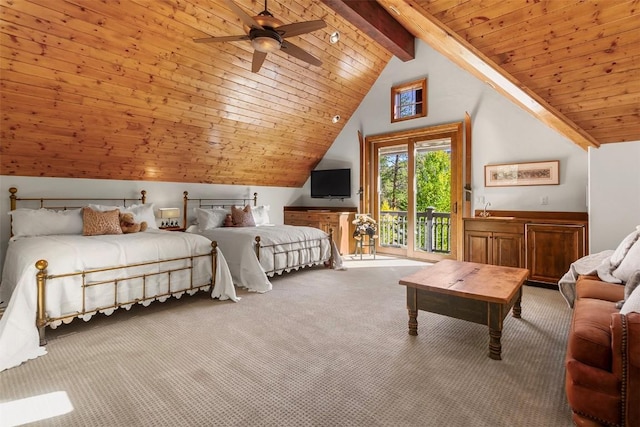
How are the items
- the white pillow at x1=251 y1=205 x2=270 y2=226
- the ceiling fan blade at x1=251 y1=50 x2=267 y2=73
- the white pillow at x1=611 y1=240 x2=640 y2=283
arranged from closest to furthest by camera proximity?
the white pillow at x1=611 y1=240 x2=640 y2=283, the ceiling fan blade at x1=251 y1=50 x2=267 y2=73, the white pillow at x1=251 y1=205 x2=270 y2=226

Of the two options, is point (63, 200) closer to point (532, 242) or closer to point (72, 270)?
point (72, 270)

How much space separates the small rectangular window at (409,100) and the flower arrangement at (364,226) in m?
2.04

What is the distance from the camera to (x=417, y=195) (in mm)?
6402

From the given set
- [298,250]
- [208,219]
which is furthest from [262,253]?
[208,219]

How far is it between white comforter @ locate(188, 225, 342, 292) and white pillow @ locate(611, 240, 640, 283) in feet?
11.6

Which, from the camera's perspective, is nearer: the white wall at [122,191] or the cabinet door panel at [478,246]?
the white wall at [122,191]

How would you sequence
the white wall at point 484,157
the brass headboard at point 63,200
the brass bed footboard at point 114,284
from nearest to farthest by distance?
the brass bed footboard at point 114,284, the white wall at point 484,157, the brass headboard at point 63,200

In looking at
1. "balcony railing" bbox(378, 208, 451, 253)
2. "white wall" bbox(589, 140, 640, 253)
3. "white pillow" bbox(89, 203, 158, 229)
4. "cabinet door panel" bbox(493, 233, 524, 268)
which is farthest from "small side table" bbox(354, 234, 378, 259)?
"white pillow" bbox(89, 203, 158, 229)

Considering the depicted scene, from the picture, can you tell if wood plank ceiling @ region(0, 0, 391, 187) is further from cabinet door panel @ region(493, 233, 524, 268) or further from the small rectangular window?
cabinet door panel @ region(493, 233, 524, 268)

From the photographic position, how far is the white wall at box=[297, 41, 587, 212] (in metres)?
4.71

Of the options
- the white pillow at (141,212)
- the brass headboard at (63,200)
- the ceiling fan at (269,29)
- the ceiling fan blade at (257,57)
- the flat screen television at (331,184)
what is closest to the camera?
the ceiling fan at (269,29)

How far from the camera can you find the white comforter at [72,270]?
98.3 inches

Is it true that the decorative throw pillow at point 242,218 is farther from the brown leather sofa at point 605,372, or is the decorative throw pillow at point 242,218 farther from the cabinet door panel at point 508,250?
the brown leather sofa at point 605,372

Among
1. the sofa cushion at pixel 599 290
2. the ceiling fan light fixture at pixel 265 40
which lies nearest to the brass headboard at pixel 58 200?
the ceiling fan light fixture at pixel 265 40
